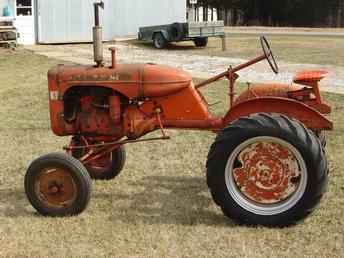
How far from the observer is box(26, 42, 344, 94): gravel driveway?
1446cm

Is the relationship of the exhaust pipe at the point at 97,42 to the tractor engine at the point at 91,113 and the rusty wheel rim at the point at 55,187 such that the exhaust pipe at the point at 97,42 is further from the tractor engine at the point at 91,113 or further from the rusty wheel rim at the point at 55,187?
the rusty wheel rim at the point at 55,187

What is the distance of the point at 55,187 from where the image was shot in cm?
533

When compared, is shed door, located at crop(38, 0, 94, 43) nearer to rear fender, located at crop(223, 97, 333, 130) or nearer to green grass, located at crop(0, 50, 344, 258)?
green grass, located at crop(0, 50, 344, 258)

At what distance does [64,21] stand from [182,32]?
440cm

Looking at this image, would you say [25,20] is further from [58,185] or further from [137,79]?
[58,185]

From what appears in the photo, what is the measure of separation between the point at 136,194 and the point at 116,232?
1032mm

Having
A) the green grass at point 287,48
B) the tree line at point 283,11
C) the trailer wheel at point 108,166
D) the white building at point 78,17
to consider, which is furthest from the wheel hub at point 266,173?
the tree line at point 283,11

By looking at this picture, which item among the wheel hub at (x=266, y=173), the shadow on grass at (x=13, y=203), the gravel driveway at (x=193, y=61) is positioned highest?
the wheel hub at (x=266, y=173)

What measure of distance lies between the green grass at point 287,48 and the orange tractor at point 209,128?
41.4ft

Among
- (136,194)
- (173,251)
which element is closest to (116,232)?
(173,251)

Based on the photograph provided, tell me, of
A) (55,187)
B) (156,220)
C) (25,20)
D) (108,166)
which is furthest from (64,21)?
(156,220)

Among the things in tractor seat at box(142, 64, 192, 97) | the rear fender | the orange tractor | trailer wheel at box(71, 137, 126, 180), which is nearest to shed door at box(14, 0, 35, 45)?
trailer wheel at box(71, 137, 126, 180)

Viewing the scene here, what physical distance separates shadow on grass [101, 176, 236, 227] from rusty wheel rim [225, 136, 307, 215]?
274 millimetres

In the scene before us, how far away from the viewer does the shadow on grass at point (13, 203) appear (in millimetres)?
5520
